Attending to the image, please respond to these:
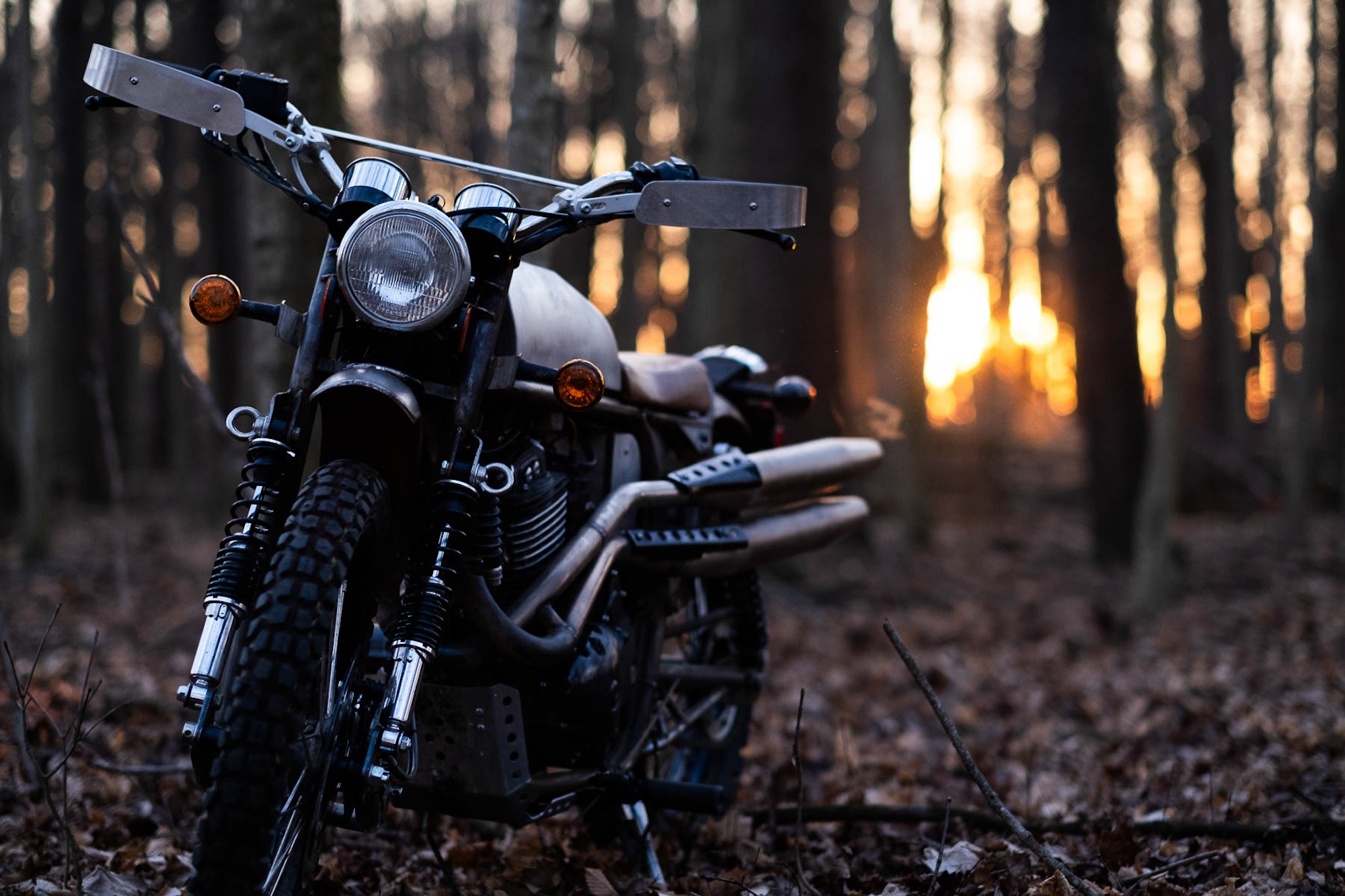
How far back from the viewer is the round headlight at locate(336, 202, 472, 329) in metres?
2.47

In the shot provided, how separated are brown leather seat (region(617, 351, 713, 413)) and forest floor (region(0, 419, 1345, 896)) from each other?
136cm

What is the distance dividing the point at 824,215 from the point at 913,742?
5.59 meters

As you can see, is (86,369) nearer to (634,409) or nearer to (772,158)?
(772,158)

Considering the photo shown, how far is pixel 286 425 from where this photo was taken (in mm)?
2477

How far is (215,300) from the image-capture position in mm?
2475

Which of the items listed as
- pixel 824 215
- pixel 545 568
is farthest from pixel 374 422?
pixel 824 215

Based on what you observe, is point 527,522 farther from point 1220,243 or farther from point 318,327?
point 1220,243

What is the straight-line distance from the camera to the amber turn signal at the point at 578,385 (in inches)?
107

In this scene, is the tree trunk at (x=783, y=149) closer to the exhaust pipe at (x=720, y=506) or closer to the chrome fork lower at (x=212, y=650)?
the exhaust pipe at (x=720, y=506)

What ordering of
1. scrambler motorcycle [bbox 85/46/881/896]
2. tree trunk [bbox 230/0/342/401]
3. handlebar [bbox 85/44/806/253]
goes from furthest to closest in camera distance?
tree trunk [bbox 230/0/342/401]
handlebar [bbox 85/44/806/253]
scrambler motorcycle [bbox 85/46/881/896]

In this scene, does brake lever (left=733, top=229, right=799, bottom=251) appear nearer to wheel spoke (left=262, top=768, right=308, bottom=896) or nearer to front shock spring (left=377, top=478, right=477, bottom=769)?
front shock spring (left=377, top=478, right=477, bottom=769)

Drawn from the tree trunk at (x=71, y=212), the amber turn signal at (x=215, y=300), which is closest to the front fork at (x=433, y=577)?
the amber turn signal at (x=215, y=300)

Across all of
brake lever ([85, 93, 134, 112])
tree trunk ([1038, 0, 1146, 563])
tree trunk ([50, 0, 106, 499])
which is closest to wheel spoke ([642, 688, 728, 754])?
brake lever ([85, 93, 134, 112])

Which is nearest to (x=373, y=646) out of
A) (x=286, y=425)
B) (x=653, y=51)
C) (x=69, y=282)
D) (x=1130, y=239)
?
(x=286, y=425)
